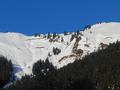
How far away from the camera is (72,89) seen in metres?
193

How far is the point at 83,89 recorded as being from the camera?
626 feet

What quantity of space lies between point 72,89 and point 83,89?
4596 mm
